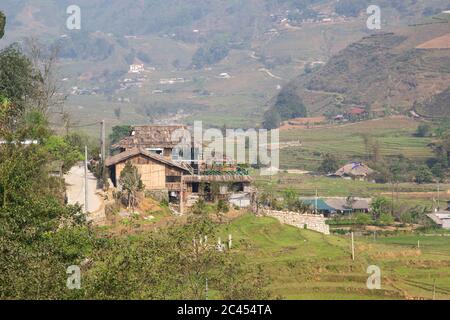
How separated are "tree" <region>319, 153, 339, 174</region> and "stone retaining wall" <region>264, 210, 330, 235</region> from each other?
3245 centimetres

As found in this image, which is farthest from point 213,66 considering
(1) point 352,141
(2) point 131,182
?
(2) point 131,182

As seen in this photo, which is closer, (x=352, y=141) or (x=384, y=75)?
(x=352, y=141)

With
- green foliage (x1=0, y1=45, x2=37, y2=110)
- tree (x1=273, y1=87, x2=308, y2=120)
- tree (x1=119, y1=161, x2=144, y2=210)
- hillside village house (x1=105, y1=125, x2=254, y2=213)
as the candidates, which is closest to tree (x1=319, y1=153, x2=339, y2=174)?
tree (x1=273, y1=87, x2=308, y2=120)

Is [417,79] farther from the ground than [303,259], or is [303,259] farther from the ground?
[417,79]

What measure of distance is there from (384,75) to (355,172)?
43.2 metres

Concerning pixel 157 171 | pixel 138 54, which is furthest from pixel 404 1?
pixel 157 171

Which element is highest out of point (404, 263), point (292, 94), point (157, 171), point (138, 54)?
point (138, 54)

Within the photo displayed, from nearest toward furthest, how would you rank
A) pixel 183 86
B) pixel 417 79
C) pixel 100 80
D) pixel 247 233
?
pixel 247 233
pixel 417 79
pixel 183 86
pixel 100 80

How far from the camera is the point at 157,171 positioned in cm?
2961

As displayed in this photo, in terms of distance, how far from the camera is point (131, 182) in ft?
86.9

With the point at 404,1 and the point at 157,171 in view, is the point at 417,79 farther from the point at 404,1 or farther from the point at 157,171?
the point at 404,1

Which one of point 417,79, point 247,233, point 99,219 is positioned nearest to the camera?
point 99,219

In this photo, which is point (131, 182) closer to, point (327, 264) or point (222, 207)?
point (222, 207)
